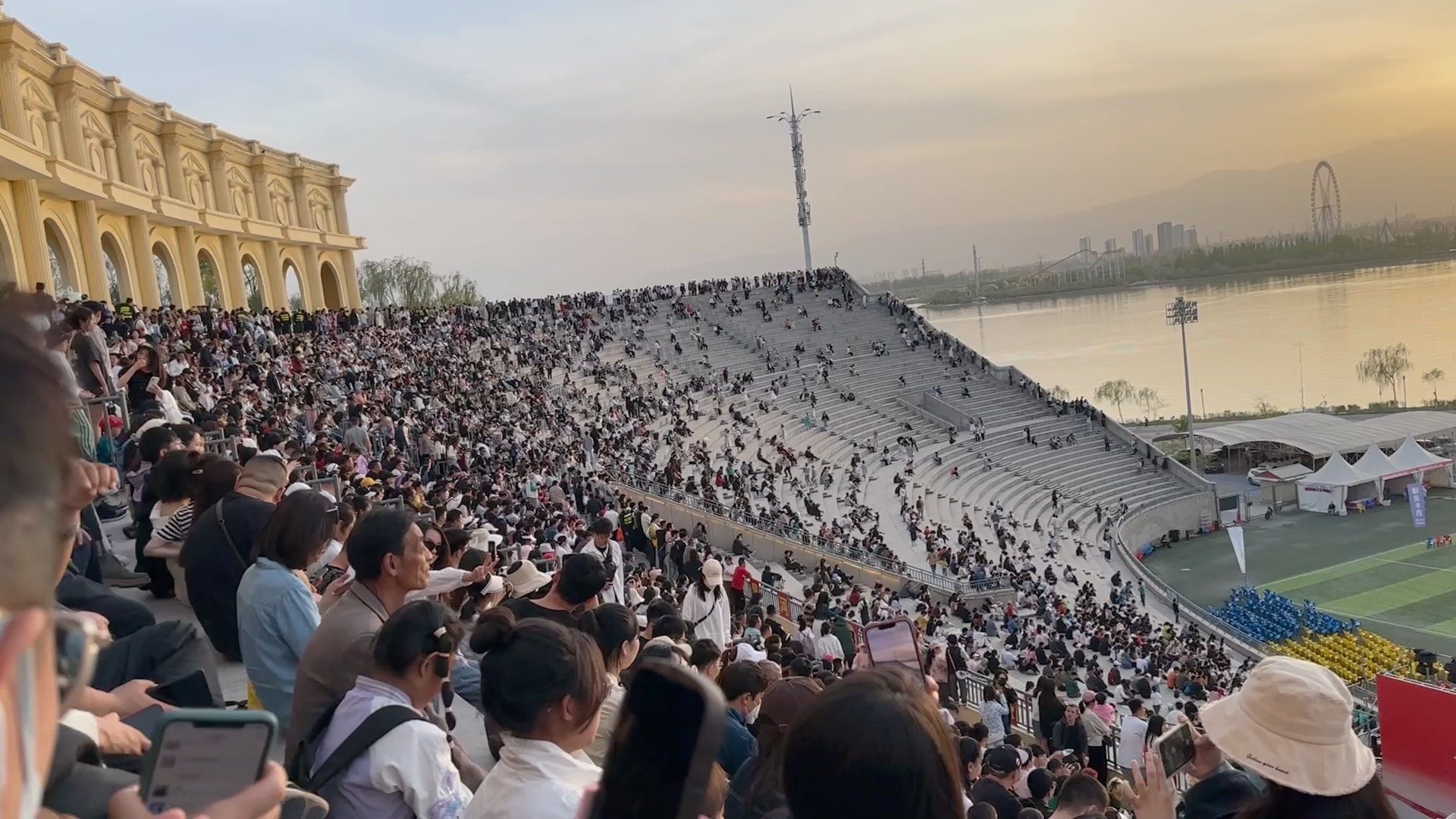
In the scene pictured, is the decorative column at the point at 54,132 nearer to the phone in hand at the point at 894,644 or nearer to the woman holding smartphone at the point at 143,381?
the woman holding smartphone at the point at 143,381

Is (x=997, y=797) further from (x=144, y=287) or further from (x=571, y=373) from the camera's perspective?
(x=571, y=373)

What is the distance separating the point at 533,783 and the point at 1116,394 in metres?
86.4

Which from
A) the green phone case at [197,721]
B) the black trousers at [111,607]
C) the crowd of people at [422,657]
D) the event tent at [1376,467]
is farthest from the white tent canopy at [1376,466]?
the green phone case at [197,721]

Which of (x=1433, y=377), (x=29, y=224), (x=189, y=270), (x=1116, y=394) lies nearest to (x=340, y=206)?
(x=189, y=270)

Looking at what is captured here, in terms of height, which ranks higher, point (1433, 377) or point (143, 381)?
point (143, 381)

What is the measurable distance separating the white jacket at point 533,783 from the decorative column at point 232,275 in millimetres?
33781

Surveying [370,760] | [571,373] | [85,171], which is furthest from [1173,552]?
[370,760]

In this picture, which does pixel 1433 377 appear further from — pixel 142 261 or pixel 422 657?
pixel 422 657

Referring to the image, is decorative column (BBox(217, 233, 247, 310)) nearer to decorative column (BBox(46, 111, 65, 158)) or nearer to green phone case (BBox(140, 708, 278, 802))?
decorative column (BBox(46, 111, 65, 158))

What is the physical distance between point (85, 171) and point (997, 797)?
24710 mm

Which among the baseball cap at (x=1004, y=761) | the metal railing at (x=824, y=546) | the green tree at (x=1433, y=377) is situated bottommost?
the green tree at (x=1433, y=377)

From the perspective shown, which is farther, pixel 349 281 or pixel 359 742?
pixel 349 281

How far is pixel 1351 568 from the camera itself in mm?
31781

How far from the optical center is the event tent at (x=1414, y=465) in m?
39.9
